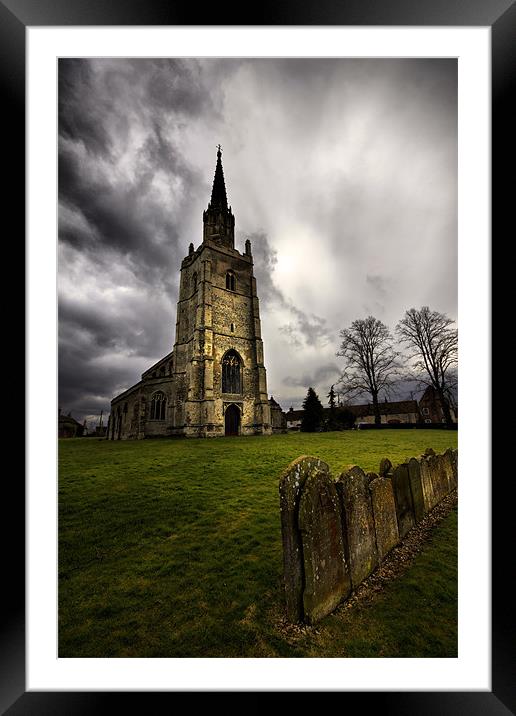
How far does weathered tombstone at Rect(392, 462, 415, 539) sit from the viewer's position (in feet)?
9.59

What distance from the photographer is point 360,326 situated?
16.0 ft

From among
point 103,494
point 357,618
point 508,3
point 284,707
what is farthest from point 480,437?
point 103,494

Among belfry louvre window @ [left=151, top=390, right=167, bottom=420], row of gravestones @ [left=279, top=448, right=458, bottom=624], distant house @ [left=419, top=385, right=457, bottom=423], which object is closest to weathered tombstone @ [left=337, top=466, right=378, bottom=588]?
row of gravestones @ [left=279, top=448, right=458, bottom=624]

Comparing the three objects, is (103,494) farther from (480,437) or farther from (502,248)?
(502,248)

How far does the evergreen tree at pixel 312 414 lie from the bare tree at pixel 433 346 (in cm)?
297

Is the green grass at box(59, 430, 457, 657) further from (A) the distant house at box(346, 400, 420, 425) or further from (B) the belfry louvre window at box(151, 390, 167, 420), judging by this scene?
(B) the belfry louvre window at box(151, 390, 167, 420)

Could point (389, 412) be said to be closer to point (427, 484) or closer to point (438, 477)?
point (438, 477)

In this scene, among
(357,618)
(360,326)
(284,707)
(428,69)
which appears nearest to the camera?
(284,707)

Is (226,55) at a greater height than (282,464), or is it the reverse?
(226,55)

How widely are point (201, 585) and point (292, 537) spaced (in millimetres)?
1093

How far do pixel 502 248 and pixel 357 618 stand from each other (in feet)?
8.63

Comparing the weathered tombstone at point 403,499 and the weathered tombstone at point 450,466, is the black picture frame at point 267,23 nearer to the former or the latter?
the weathered tombstone at point 403,499

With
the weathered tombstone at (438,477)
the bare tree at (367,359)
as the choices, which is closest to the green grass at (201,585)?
the weathered tombstone at (438,477)

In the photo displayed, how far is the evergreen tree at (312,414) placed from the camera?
773 centimetres
